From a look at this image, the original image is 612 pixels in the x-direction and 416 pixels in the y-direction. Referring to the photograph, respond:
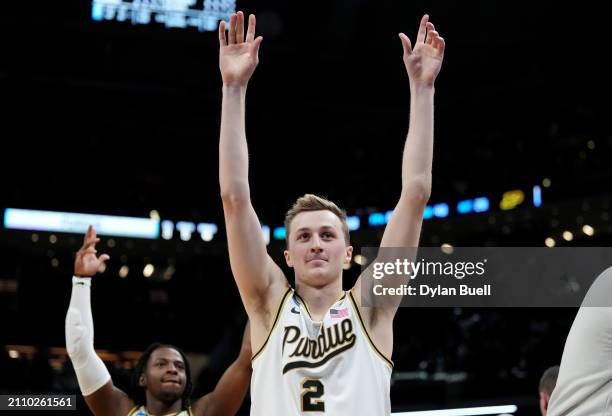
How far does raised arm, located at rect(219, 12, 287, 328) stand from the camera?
3.11m

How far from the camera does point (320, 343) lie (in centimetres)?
304

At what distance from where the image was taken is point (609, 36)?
575 inches

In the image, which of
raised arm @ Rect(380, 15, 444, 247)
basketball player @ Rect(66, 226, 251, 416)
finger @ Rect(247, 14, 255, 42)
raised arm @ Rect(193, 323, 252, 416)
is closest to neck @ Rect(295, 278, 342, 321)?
raised arm @ Rect(380, 15, 444, 247)

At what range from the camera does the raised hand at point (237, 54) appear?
327cm

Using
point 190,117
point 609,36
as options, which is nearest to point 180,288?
point 190,117

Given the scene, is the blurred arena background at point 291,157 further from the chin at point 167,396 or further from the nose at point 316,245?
the nose at point 316,245

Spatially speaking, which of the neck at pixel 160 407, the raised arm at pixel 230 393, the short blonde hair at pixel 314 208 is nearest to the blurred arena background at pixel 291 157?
the raised arm at pixel 230 393

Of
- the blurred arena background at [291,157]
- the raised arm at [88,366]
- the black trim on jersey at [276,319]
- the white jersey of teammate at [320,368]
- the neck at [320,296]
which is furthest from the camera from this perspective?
the blurred arena background at [291,157]

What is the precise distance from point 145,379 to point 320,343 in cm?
261

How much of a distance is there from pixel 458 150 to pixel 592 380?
14127 mm

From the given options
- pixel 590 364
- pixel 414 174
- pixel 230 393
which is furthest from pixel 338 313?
pixel 230 393

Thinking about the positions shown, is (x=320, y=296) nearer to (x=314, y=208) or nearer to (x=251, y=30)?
(x=314, y=208)

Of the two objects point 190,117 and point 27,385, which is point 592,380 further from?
point 190,117

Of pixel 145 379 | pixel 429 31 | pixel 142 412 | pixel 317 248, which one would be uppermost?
pixel 429 31
